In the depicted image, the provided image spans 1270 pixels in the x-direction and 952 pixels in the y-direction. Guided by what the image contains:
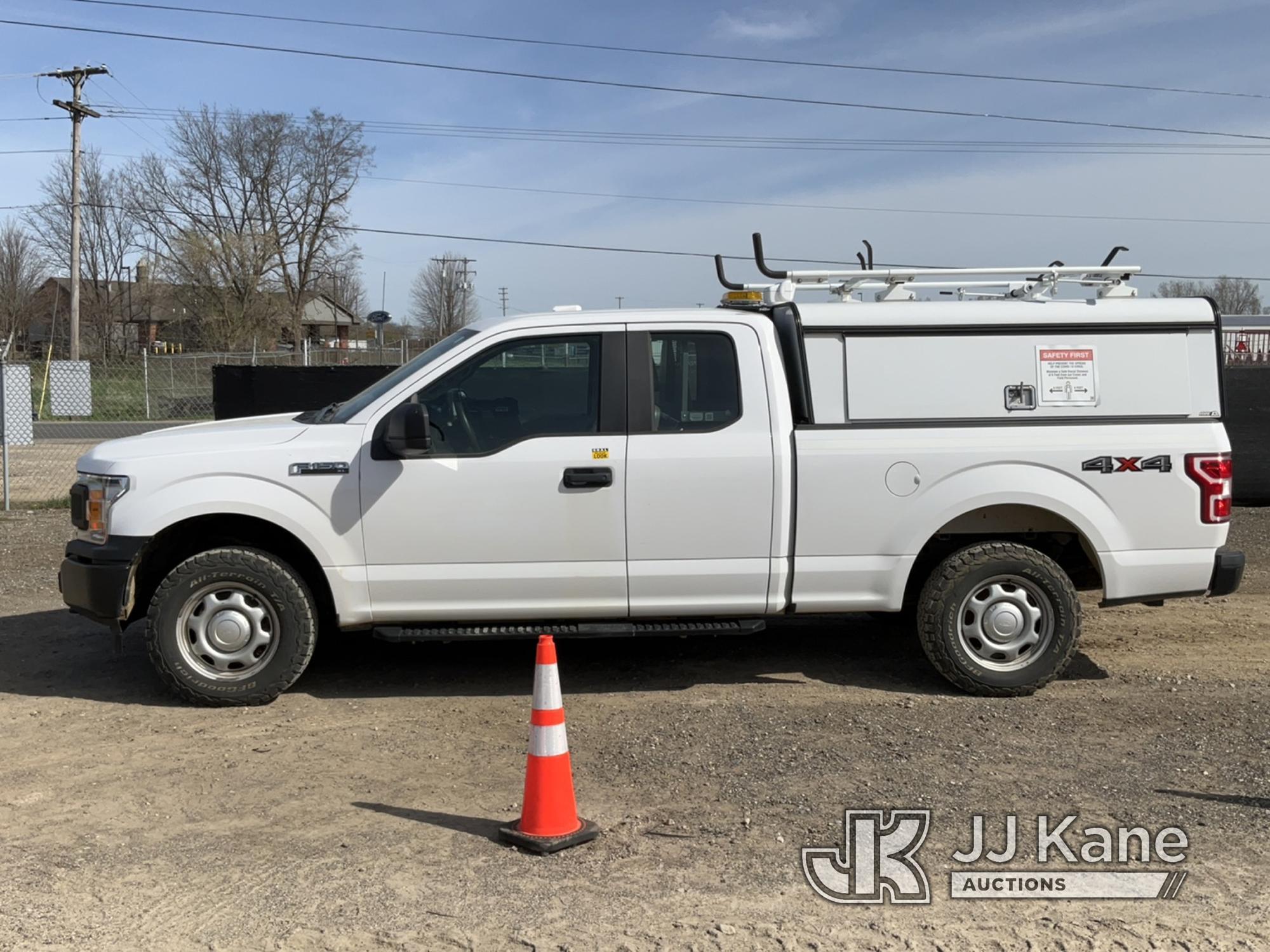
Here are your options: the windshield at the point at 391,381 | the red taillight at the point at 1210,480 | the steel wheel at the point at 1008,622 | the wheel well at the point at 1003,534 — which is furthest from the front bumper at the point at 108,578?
the red taillight at the point at 1210,480

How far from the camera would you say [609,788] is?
190 inches

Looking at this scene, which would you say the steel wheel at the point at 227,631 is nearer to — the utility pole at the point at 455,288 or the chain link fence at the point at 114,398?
the chain link fence at the point at 114,398

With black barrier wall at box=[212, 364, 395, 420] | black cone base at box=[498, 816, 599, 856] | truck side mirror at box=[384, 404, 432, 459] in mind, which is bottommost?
black cone base at box=[498, 816, 599, 856]

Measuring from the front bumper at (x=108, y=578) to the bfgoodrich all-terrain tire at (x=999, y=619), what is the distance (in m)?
4.03

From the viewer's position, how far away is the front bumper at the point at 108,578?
5.72 m

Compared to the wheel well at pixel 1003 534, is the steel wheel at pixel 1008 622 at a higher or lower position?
lower

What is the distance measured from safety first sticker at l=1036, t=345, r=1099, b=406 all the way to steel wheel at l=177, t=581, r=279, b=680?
4119mm

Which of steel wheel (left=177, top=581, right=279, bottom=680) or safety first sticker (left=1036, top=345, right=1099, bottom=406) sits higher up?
safety first sticker (left=1036, top=345, right=1099, bottom=406)

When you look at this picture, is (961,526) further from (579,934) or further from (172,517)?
(172,517)

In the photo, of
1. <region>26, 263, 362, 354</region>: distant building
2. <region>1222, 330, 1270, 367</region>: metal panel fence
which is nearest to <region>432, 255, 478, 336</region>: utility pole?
<region>26, 263, 362, 354</region>: distant building

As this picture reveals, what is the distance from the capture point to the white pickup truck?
226 inches

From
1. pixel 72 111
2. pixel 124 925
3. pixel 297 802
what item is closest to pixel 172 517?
pixel 297 802

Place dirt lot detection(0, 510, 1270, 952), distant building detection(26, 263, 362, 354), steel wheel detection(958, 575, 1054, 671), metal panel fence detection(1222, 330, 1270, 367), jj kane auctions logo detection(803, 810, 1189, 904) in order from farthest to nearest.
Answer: distant building detection(26, 263, 362, 354)
metal panel fence detection(1222, 330, 1270, 367)
steel wheel detection(958, 575, 1054, 671)
jj kane auctions logo detection(803, 810, 1189, 904)
dirt lot detection(0, 510, 1270, 952)

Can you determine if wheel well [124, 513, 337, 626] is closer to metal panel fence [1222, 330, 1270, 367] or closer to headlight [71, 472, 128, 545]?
headlight [71, 472, 128, 545]
